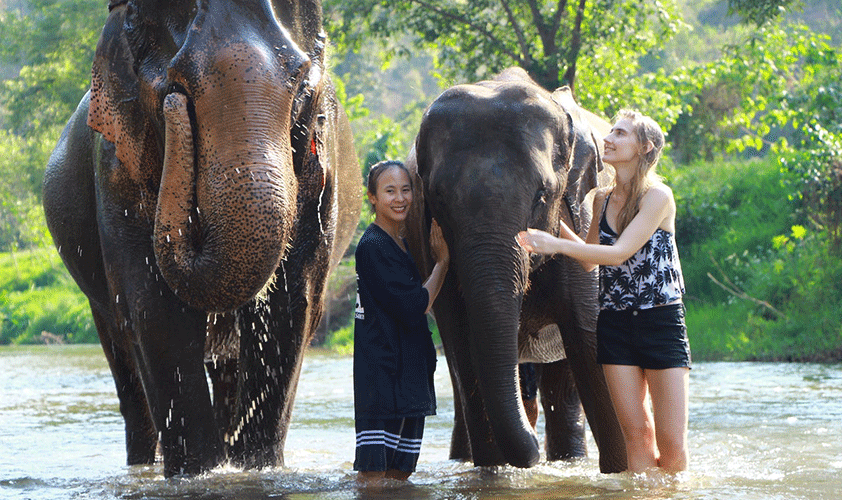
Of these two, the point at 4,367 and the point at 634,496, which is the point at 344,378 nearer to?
the point at 4,367

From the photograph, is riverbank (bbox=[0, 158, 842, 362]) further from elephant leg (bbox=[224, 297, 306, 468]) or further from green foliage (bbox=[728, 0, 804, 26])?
elephant leg (bbox=[224, 297, 306, 468])

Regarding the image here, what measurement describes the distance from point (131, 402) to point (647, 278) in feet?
11.7

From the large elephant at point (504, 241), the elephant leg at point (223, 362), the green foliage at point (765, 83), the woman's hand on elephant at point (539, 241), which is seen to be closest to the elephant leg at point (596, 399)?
the large elephant at point (504, 241)

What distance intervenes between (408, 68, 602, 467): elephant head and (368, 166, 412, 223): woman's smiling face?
0.60ft

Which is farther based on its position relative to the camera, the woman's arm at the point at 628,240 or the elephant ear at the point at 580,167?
the elephant ear at the point at 580,167

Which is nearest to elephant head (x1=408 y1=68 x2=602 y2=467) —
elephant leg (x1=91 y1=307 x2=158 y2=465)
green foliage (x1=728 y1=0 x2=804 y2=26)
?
elephant leg (x1=91 y1=307 x2=158 y2=465)

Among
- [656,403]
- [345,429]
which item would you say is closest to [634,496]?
[656,403]

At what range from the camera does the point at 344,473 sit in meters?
5.73

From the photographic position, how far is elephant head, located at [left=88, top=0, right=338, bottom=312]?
4191mm

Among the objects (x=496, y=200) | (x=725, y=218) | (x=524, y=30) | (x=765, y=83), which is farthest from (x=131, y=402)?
(x=765, y=83)

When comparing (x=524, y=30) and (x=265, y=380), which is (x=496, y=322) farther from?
(x=524, y=30)

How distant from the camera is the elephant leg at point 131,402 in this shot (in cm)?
689

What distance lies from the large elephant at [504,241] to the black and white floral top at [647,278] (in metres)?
0.37

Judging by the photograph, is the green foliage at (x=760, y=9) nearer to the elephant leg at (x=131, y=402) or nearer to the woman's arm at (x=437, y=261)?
the elephant leg at (x=131, y=402)
